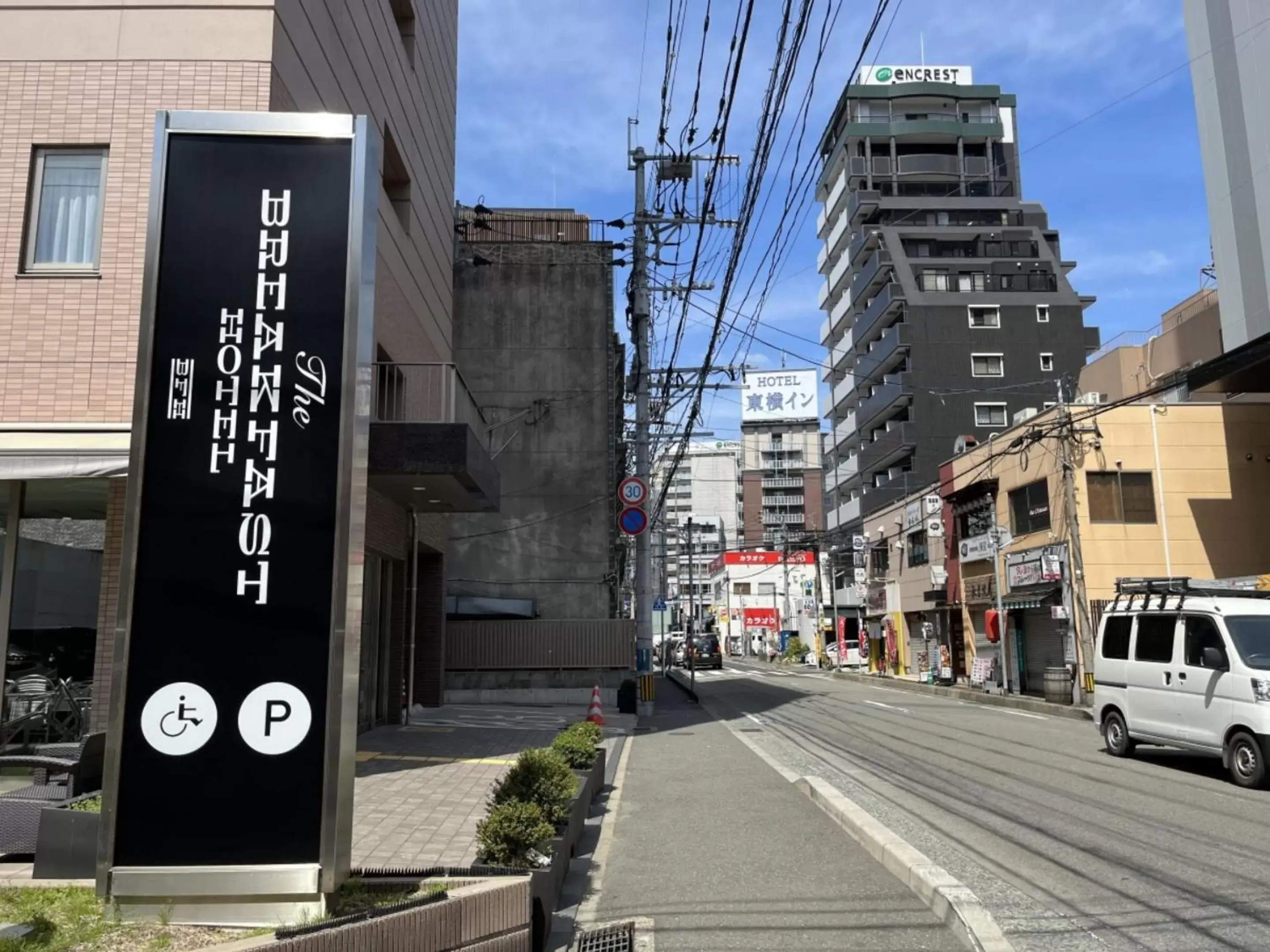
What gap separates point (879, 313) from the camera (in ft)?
191

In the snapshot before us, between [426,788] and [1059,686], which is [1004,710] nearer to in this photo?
[1059,686]

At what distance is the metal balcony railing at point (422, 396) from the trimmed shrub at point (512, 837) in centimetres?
753

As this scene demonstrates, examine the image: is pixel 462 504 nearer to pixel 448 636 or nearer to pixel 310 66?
pixel 310 66

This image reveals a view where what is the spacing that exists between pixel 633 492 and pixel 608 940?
14.4 meters

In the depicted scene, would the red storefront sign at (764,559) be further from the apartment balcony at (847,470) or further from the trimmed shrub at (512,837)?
the trimmed shrub at (512,837)

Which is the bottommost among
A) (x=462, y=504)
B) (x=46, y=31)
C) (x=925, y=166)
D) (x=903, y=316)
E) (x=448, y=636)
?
(x=448, y=636)

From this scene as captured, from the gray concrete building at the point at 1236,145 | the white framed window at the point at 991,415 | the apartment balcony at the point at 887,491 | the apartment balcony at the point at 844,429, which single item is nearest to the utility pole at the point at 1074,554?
the gray concrete building at the point at 1236,145

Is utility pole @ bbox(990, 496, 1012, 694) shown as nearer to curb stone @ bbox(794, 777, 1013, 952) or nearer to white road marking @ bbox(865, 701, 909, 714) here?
white road marking @ bbox(865, 701, 909, 714)

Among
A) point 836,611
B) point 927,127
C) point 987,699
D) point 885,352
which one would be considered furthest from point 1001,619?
point 927,127

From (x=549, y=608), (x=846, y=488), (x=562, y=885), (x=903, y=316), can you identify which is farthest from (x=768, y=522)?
(x=562, y=885)

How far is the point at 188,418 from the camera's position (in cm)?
519

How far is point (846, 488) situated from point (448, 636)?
43.2 metres

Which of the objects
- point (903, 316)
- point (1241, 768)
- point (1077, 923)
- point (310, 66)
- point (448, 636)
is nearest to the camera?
point (1077, 923)

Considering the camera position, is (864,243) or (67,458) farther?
(864,243)
